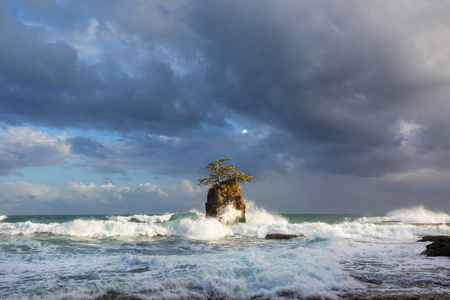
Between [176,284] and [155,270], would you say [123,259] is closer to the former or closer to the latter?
[155,270]

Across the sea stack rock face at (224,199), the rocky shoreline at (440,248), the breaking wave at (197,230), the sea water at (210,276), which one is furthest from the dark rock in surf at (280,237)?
the rocky shoreline at (440,248)

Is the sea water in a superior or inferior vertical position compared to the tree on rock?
inferior

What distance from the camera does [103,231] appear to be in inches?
827

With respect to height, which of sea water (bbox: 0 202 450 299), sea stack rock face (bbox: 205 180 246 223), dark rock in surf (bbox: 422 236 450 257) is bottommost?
sea water (bbox: 0 202 450 299)

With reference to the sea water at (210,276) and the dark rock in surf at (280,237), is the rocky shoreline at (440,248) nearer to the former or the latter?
the sea water at (210,276)

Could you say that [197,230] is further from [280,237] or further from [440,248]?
[440,248]

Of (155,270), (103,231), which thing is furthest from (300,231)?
(155,270)

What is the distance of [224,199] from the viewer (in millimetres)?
26156

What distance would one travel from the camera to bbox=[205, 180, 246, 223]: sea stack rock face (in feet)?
85.1

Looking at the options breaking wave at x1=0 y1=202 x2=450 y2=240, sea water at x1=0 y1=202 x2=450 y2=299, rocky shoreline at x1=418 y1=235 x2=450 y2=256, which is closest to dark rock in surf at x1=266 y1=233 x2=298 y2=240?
breaking wave at x1=0 y1=202 x2=450 y2=240

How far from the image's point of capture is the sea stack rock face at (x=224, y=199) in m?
25.9

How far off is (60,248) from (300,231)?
56.1 ft

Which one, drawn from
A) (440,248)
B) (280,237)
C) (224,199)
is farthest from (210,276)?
(224,199)

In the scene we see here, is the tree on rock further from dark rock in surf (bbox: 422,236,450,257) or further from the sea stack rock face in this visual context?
dark rock in surf (bbox: 422,236,450,257)
